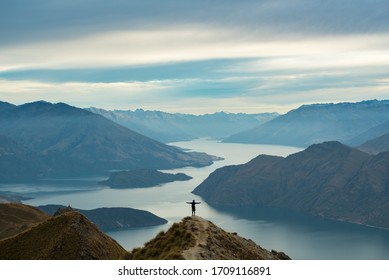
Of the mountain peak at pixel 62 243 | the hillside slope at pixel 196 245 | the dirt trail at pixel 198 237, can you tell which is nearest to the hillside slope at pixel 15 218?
the mountain peak at pixel 62 243

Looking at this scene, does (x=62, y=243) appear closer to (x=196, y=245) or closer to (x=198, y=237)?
(x=198, y=237)

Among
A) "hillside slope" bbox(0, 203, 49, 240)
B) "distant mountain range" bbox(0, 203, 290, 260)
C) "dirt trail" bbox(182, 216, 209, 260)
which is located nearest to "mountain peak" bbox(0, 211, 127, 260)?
"distant mountain range" bbox(0, 203, 290, 260)

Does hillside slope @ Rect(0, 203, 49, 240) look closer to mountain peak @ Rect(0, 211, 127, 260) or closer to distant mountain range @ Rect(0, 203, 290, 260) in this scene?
distant mountain range @ Rect(0, 203, 290, 260)

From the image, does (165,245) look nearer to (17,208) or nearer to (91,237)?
(91,237)

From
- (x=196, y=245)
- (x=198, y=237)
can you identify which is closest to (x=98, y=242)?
(x=198, y=237)

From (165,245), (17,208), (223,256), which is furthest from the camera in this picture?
(17,208)

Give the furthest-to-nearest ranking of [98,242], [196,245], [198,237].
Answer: [98,242], [198,237], [196,245]

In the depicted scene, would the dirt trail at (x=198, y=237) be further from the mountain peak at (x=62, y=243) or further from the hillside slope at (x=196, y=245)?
the mountain peak at (x=62, y=243)
